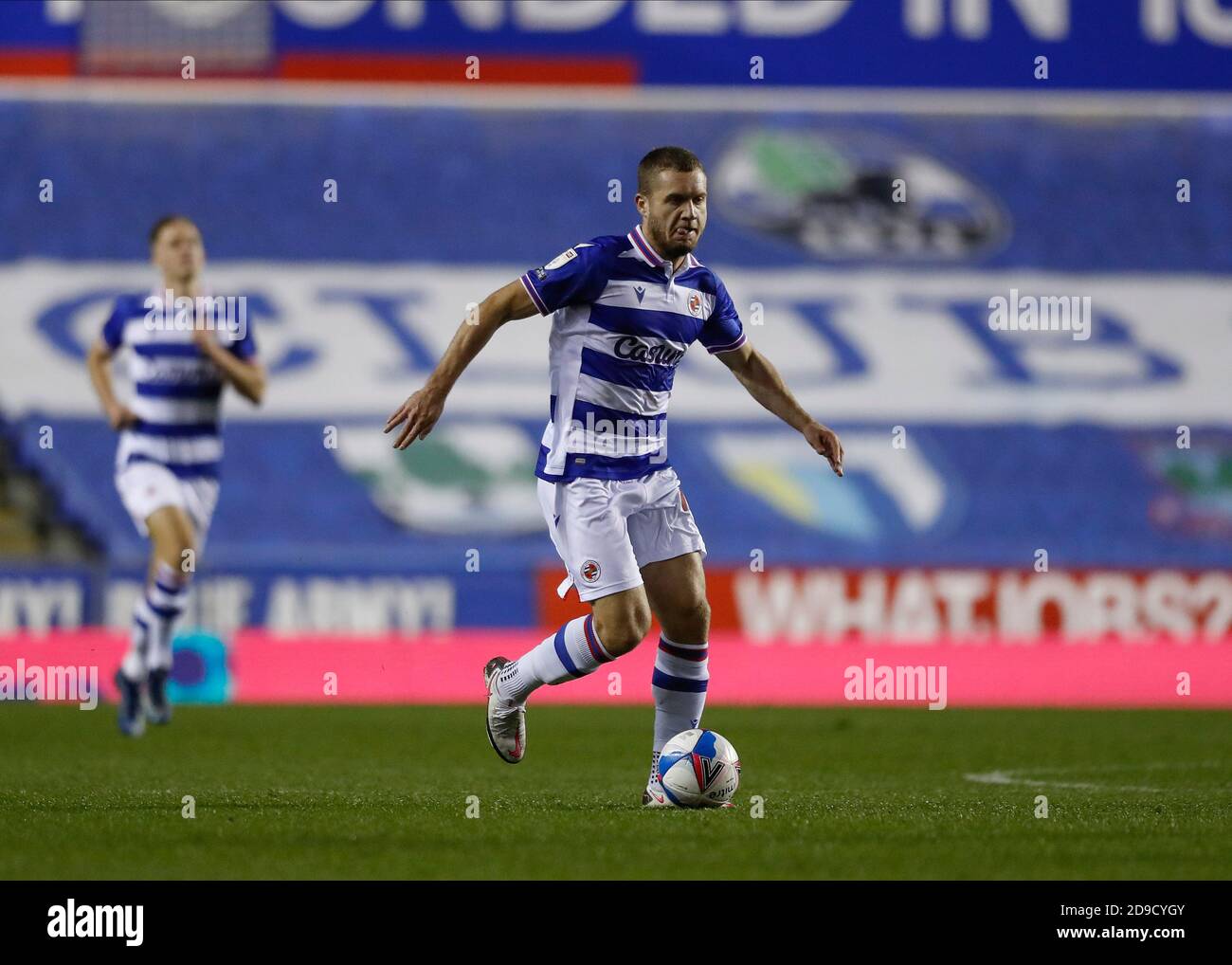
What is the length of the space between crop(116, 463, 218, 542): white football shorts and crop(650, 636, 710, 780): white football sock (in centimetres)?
402

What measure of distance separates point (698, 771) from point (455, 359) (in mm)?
1447

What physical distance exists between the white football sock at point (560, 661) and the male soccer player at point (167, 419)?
358 cm

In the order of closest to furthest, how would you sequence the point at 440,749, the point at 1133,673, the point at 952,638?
the point at 440,749 < the point at 1133,673 < the point at 952,638

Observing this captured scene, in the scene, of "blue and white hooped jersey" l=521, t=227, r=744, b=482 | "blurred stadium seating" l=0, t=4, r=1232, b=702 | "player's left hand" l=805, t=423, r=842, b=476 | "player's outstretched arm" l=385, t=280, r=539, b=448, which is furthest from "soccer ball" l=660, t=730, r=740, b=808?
"blurred stadium seating" l=0, t=4, r=1232, b=702

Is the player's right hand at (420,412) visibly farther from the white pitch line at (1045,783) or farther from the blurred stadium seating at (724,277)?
the blurred stadium seating at (724,277)

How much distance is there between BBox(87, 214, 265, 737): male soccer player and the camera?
9141mm

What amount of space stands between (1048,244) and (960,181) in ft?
3.27

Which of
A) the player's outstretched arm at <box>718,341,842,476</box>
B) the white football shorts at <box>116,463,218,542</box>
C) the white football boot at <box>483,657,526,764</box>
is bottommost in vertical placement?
the white football boot at <box>483,657,526,764</box>

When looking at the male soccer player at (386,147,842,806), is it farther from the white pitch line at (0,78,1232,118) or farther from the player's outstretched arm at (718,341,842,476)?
the white pitch line at (0,78,1232,118)

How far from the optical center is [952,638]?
14.1 m

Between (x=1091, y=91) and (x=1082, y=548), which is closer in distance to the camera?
(x=1082, y=548)

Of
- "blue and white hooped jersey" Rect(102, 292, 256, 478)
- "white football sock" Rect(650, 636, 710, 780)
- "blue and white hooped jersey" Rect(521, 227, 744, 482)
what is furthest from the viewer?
"blue and white hooped jersey" Rect(102, 292, 256, 478)

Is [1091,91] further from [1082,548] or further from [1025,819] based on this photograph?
[1025,819]

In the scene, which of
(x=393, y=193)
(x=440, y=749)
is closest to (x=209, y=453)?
(x=440, y=749)
